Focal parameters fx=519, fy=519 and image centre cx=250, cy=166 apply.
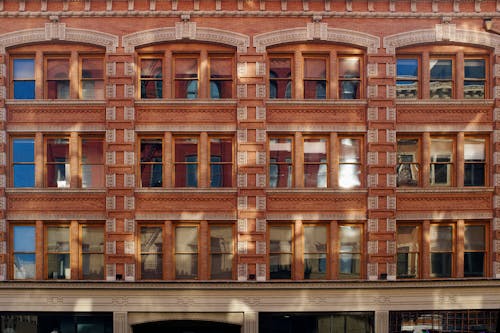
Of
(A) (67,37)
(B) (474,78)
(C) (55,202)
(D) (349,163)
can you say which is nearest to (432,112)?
(B) (474,78)

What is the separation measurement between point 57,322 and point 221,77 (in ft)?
33.2

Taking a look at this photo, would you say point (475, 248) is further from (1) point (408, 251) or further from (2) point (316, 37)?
(2) point (316, 37)

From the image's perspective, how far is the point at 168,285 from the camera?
17406mm

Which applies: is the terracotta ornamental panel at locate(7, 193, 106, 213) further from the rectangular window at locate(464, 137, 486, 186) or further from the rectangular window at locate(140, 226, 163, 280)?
the rectangular window at locate(464, 137, 486, 186)

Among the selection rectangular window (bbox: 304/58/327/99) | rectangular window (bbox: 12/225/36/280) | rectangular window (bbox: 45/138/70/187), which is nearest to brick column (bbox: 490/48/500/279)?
rectangular window (bbox: 304/58/327/99)

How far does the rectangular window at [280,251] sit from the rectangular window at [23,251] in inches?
324

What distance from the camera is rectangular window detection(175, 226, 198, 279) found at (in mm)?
17906

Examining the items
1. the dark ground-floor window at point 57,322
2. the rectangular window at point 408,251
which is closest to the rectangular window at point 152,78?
the dark ground-floor window at point 57,322

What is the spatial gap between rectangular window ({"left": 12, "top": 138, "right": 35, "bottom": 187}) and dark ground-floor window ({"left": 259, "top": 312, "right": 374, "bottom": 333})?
9.44 metres

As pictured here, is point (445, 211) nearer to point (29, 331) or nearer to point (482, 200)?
point (482, 200)

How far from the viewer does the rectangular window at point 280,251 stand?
17.9m

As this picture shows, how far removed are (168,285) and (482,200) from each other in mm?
11180

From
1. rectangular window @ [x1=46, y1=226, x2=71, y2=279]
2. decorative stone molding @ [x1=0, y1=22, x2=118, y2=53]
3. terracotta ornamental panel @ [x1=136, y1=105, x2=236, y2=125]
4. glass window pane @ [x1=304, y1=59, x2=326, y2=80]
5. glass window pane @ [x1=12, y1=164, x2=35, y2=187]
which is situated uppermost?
decorative stone molding @ [x1=0, y1=22, x2=118, y2=53]

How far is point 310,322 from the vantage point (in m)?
17.7
